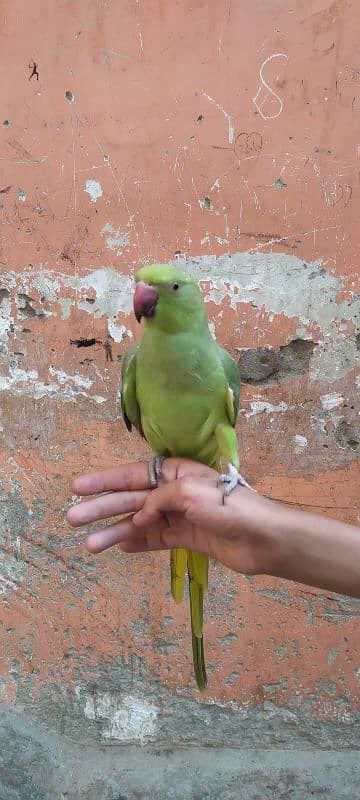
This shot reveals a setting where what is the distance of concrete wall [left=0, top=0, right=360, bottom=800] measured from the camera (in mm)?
2096

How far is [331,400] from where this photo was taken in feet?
7.38

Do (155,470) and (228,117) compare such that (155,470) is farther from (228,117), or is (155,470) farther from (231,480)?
(228,117)

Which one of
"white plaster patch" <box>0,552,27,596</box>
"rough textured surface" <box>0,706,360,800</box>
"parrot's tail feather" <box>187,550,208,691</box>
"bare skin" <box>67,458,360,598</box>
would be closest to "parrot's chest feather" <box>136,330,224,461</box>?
"bare skin" <box>67,458,360,598</box>

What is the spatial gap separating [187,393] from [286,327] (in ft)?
2.42

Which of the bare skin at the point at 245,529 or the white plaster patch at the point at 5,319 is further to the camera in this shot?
the white plaster patch at the point at 5,319

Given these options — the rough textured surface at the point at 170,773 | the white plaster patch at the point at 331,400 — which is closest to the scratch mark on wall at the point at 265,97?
the white plaster patch at the point at 331,400

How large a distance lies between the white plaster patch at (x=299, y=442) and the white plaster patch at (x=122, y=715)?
116cm

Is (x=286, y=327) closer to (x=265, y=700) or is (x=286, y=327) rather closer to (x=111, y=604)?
(x=111, y=604)

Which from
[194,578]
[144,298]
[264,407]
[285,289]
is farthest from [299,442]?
[144,298]

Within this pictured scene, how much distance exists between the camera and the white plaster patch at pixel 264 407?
2.26m

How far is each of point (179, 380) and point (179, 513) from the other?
36 centimetres

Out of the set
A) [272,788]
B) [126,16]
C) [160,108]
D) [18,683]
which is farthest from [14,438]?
[272,788]

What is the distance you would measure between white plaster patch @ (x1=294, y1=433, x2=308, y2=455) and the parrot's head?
83cm

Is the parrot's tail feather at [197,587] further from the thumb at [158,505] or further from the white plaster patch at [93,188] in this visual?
the white plaster patch at [93,188]
